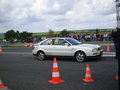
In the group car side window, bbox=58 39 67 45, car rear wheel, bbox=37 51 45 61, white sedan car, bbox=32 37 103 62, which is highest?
car side window, bbox=58 39 67 45

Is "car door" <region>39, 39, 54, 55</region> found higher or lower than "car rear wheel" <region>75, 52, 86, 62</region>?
higher

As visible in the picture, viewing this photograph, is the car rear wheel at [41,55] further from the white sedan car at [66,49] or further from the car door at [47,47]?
the car door at [47,47]

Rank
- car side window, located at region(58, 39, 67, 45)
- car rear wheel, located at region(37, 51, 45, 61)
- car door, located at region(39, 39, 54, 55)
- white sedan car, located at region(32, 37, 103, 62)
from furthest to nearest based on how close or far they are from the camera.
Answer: car rear wheel, located at region(37, 51, 45, 61) < car door, located at region(39, 39, 54, 55) < car side window, located at region(58, 39, 67, 45) < white sedan car, located at region(32, 37, 103, 62)

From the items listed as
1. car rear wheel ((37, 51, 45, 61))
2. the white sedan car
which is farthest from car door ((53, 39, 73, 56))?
car rear wheel ((37, 51, 45, 61))

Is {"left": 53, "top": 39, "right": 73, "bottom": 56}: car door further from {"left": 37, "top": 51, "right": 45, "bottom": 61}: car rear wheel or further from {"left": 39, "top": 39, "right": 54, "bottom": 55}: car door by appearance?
{"left": 37, "top": 51, "right": 45, "bottom": 61}: car rear wheel

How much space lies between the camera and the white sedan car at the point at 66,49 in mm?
10734

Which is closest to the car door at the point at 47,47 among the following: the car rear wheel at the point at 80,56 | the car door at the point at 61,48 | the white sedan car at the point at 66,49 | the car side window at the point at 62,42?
the white sedan car at the point at 66,49

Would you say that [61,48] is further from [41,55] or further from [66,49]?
[41,55]

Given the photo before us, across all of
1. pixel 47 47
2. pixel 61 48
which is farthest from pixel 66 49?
pixel 47 47

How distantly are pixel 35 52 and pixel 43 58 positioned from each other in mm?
716

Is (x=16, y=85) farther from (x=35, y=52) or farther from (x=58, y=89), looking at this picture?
(x=35, y=52)

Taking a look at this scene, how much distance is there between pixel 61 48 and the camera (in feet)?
37.6

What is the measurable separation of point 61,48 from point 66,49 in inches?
13.8

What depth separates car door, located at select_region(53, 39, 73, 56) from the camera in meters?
11.2
